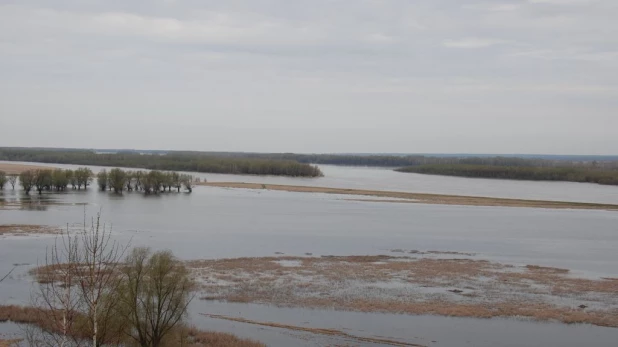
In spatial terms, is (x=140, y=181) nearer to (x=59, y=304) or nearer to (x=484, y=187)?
(x=484, y=187)

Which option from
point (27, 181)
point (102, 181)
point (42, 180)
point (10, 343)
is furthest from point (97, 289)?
point (102, 181)

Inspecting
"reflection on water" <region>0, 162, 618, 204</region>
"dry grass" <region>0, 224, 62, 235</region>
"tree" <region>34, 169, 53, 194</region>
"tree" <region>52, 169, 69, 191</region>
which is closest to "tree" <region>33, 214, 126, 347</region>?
"dry grass" <region>0, 224, 62, 235</region>

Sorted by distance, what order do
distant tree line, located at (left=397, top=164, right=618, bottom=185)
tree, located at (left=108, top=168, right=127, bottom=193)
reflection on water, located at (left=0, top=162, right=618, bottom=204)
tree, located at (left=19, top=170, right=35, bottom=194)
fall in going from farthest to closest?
distant tree line, located at (left=397, top=164, right=618, bottom=185) < reflection on water, located at (left=0, top=162, right=618, bottom=204) < tree, located at (left=108, top=168, right=127, bottom=193) < tree, located at (left=19, top=170, right=35, bottom=194)

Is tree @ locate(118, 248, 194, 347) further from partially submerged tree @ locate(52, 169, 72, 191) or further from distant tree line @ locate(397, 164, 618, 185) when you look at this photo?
distant tree line @ locate(397, 164, 618, 185)

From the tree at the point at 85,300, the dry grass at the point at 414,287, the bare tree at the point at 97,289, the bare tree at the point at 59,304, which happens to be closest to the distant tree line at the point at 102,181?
the bare tree at the point at 59,304

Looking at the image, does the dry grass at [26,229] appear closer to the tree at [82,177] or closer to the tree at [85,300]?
the tree at [85,300]

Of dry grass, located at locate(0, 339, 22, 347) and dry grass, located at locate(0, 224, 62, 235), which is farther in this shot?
dry grass, located at locate(0, 224, 62, 235)
